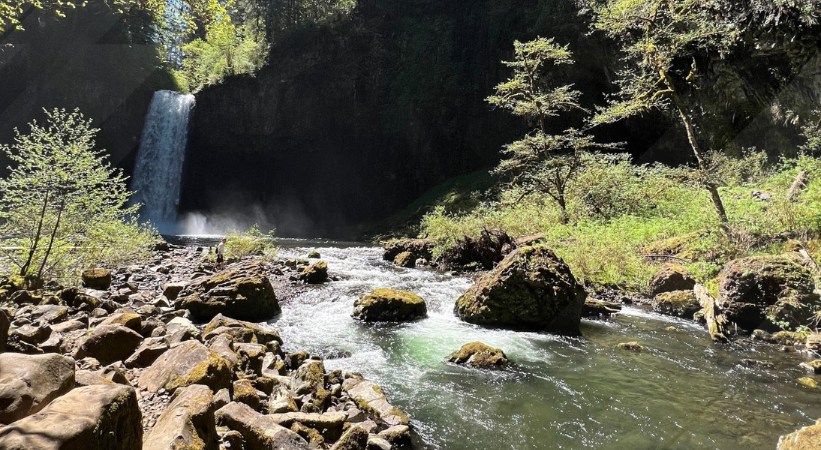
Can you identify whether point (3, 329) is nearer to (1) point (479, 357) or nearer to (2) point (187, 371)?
(2) point (187, 371)

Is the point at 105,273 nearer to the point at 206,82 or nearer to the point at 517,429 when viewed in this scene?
→ the point at 517,429

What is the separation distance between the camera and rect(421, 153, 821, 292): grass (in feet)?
28.1

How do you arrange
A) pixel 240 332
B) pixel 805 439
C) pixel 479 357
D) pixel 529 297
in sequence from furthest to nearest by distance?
pixel 529 297
pixel 479 357
pixel 240 332
pixel 805 439

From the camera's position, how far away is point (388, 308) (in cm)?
833

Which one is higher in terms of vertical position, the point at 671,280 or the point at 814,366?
the point at 671,280

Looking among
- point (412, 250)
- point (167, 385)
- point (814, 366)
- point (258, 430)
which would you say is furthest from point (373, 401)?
point (412, 250)

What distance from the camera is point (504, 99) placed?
16078 millimetres

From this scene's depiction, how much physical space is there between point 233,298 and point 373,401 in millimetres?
4744

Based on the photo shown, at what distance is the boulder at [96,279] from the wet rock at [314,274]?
4.32 meters

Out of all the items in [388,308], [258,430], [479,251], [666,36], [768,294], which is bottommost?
[388,308]

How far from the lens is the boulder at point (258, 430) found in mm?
3096

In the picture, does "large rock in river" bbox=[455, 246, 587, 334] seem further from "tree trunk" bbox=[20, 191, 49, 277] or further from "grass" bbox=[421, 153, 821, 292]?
"tree trunk" bbox=[20, 191, 49, 277]

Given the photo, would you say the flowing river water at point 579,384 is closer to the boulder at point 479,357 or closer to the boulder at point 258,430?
the boulder at point 479,357

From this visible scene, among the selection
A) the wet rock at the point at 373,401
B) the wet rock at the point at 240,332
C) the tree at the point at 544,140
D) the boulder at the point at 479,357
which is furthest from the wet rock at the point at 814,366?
the tree at the point at 544,140
